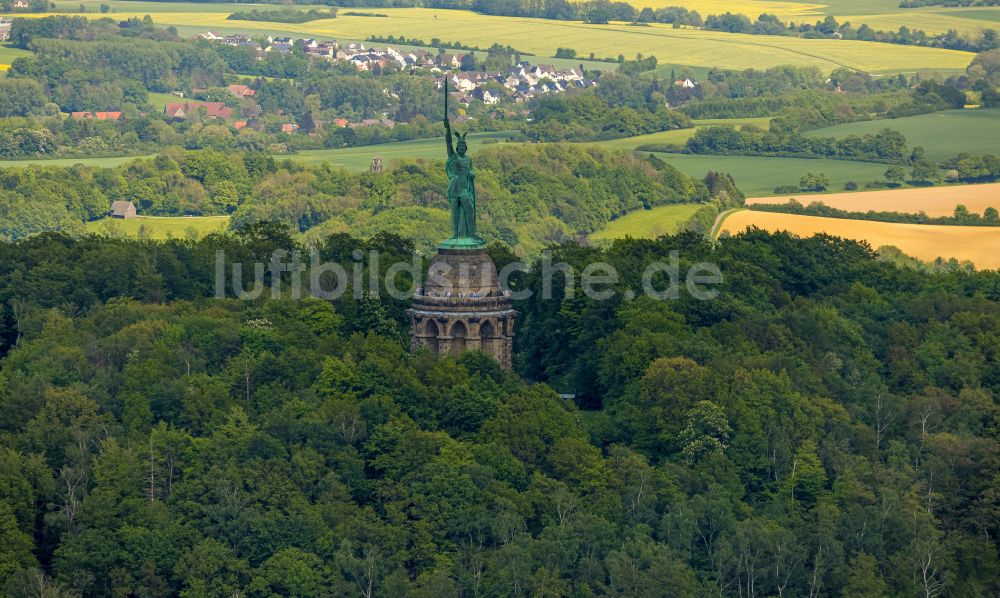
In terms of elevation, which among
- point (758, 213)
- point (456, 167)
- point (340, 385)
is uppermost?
point (456, 167)

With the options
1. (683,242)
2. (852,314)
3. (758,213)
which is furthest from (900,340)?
(758,213)

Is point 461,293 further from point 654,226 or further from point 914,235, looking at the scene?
point 654,226

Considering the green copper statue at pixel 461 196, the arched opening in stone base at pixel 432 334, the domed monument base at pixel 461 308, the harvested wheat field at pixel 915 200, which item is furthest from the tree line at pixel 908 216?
the green copper statue at pixel 461 196

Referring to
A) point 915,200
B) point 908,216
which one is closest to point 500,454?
point 908,216

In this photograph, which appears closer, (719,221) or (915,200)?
(719,221)

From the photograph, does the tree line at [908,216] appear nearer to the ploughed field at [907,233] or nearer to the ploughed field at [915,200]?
the ploughed field at [915,200]

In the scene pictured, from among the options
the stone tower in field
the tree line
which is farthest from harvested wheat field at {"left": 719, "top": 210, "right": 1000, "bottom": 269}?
the stone tower in field

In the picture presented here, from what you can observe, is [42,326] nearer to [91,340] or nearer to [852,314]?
[91,340]
